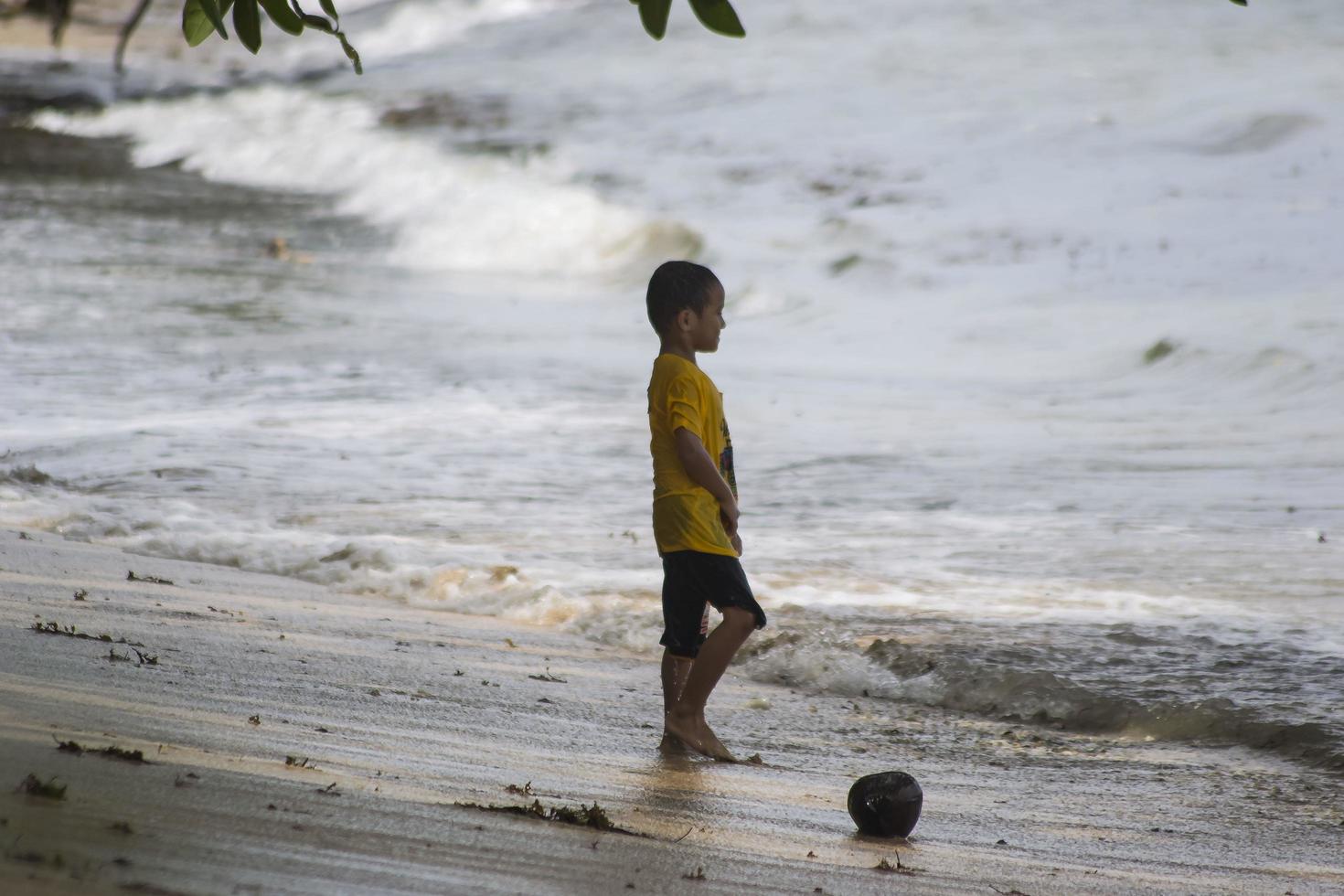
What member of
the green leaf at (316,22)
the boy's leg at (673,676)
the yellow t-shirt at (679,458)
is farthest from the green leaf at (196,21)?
the boy's leg at (673,676)

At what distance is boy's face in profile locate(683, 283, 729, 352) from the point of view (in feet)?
13.9

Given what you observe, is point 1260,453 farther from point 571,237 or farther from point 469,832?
point 571,237

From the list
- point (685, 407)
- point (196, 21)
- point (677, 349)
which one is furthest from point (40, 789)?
point (677, 349)

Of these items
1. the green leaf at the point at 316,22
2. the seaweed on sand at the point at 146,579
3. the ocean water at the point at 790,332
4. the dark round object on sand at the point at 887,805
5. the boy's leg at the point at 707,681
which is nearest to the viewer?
the green leaf at the point at 316,22

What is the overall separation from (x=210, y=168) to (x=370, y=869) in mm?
30665

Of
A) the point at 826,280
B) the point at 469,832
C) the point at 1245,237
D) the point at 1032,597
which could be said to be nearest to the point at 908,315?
the point at 826,280

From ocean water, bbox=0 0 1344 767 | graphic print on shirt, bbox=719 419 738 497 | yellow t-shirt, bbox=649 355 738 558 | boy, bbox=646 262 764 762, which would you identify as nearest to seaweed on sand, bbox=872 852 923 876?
boy, bbox=646 262 764 762

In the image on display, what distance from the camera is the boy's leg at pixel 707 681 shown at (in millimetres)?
4031

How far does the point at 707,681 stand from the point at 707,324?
100 centimetres

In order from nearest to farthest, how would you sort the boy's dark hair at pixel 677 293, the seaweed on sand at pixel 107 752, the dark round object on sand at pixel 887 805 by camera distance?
1. the seaweed on sand at pixel 107 752
2. the dark round object on sand at pixel 887 805
3. the boy's dark hair at pixel 677 293

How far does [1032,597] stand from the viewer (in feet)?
24.1

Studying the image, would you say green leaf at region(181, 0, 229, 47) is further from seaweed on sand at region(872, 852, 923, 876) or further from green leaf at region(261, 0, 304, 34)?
seaweed on sand at region(872, 852, 923, 876)

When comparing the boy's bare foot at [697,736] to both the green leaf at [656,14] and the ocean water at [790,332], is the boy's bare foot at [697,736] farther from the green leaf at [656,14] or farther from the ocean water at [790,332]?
the green leaf at [656,14]

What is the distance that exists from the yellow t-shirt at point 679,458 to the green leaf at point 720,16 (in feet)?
4.92
